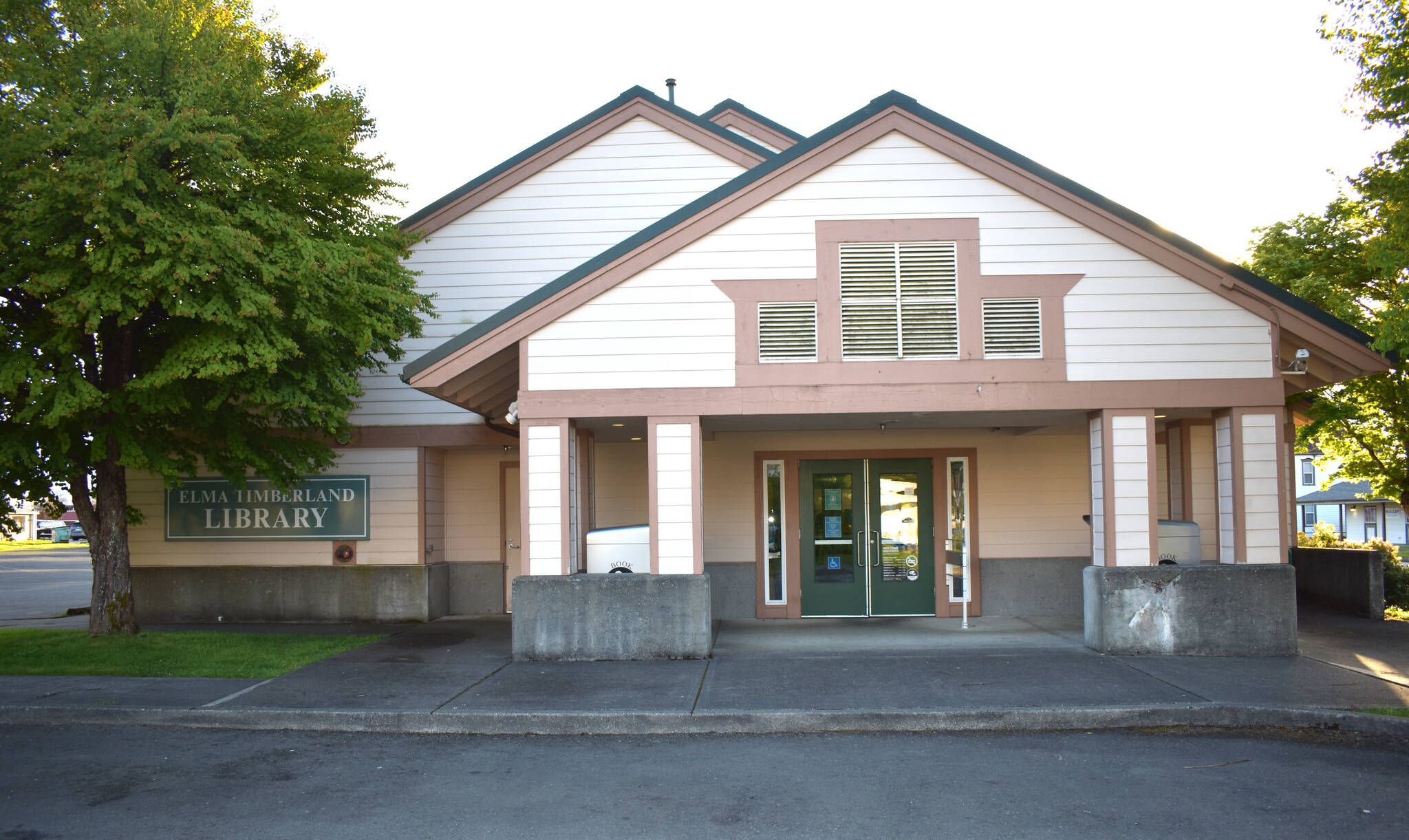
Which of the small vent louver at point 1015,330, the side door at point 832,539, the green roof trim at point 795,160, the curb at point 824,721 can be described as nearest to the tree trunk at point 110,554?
the green roof trim at point 795,160

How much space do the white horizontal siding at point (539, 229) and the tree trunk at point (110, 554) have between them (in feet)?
10.8

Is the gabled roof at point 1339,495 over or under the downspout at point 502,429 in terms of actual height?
under

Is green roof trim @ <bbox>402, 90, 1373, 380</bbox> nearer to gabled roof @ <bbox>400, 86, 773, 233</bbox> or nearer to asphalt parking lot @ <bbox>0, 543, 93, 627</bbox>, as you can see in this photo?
gabled roof @ <bbox>400, 86, 773, 233</bbox>

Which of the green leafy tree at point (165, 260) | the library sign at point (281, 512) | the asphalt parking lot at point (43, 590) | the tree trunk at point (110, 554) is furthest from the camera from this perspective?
the asphalt parking lot at point (43, 590)

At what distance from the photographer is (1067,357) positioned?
10406mm

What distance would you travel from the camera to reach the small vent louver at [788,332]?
10.6m

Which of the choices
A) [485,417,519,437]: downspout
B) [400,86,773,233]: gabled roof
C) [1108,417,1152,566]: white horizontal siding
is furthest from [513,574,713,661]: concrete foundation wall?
[400,86,773,233]: gabled roof

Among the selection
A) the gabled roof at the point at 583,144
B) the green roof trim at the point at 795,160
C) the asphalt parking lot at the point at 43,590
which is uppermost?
the gabled roof at the point at 583,144

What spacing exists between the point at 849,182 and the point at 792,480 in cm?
464

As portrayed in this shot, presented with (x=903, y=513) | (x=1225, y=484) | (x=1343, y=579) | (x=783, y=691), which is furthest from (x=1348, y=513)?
(x=783, y=691)

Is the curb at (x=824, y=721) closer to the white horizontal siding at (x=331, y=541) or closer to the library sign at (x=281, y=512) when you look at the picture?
the white horizontal siding at (x=331, y=541)

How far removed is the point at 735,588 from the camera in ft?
44.7

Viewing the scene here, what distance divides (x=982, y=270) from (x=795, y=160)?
2.40 m

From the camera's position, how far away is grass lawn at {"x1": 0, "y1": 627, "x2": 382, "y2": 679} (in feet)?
32.7
